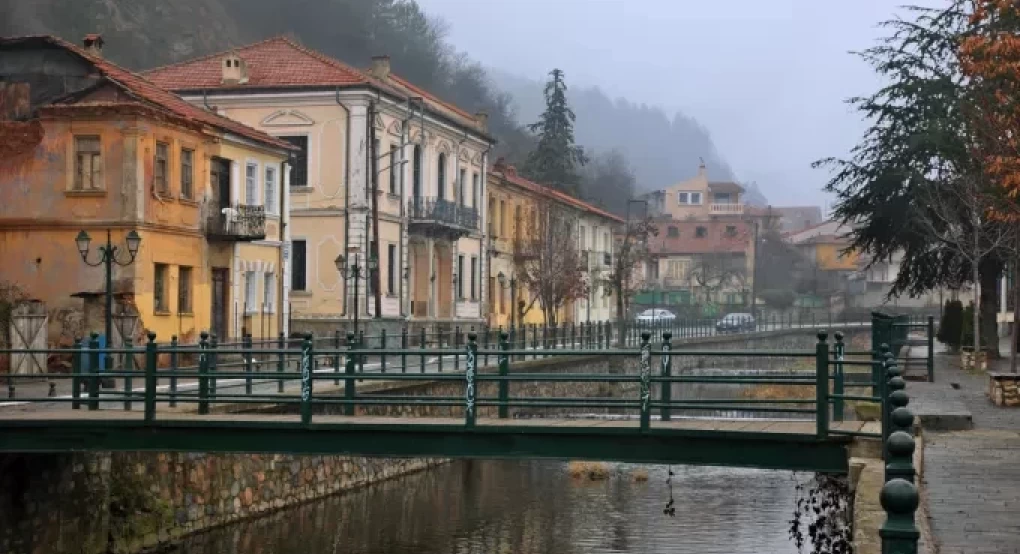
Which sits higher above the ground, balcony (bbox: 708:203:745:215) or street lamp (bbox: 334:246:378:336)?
balcony (bbox: 708:203:745:215)

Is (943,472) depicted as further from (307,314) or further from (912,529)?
(307,314)

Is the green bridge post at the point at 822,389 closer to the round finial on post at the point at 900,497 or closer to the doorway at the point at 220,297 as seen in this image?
the round finial on post at the point at 900,497

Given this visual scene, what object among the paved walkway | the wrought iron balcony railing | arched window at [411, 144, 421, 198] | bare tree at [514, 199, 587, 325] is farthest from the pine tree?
the paved walkway

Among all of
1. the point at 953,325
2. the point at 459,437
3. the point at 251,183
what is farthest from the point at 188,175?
the point at 953,325

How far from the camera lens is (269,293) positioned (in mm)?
41062

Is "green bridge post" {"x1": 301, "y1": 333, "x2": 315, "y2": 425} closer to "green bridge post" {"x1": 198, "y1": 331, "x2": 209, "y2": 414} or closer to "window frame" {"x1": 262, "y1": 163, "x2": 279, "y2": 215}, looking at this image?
"green bridge post" {"x1": 198, "y1": 331, "x2": 209, "y2": 414}

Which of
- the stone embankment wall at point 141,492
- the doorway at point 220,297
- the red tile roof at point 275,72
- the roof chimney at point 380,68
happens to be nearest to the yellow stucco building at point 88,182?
the doorway at point 220,297

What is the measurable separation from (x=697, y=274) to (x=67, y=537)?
308 feet

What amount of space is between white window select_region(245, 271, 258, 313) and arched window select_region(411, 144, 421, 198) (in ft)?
42.5

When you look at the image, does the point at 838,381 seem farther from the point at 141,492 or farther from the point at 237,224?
the point at 237,224

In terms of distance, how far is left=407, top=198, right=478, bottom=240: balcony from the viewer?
51844 mm

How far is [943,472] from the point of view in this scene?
1450 centimetres

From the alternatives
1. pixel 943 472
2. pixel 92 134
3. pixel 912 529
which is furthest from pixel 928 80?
pixel 912 529

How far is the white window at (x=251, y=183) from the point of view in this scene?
3903cm
